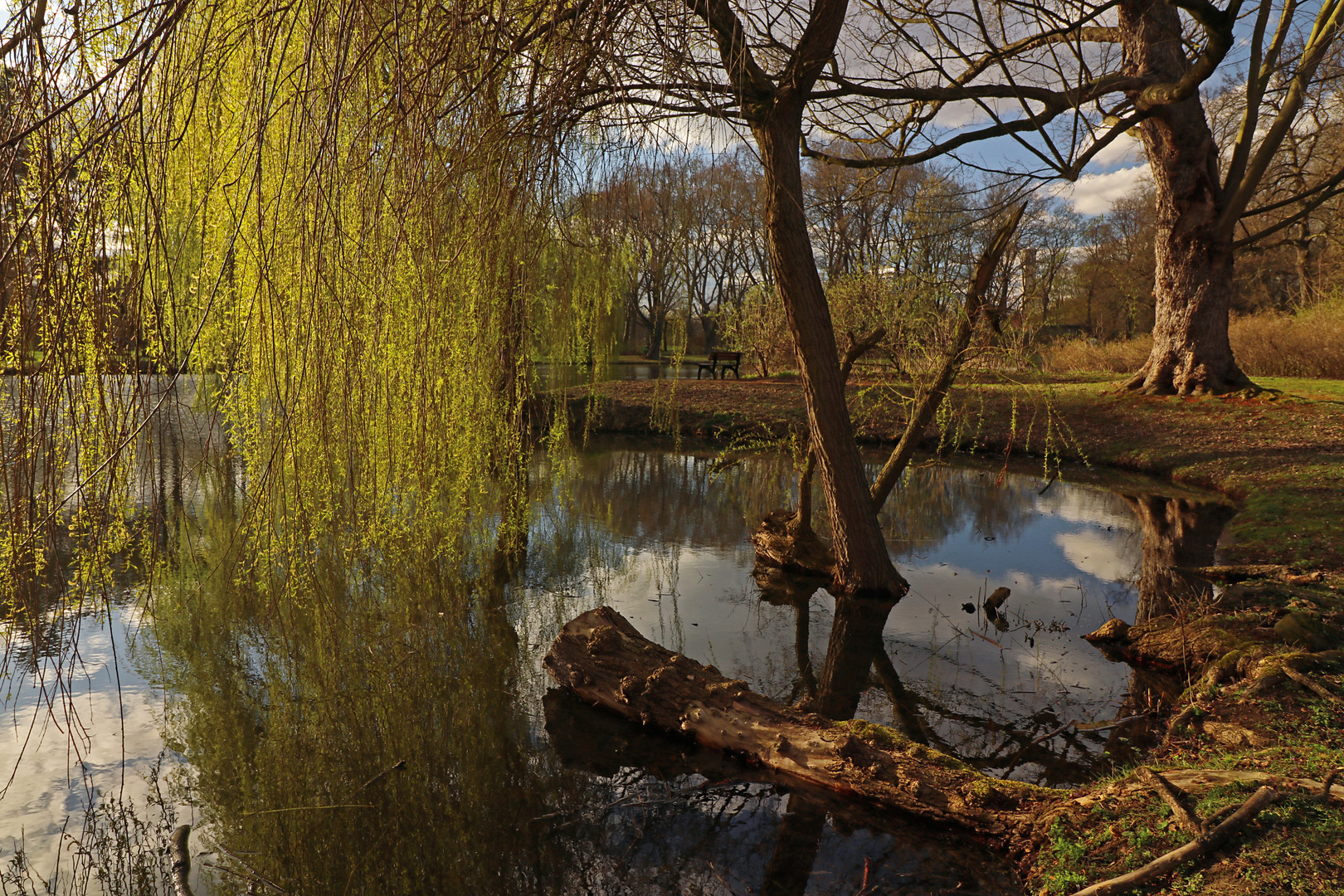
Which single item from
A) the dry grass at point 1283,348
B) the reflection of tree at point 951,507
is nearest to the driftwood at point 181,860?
the reflection of tree at point 951,507

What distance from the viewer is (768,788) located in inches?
128

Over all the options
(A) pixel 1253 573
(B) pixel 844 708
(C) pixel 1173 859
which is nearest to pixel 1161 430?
(A) pixel 1253 573

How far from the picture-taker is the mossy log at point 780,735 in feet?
9.52

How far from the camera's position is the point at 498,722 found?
3803 mm

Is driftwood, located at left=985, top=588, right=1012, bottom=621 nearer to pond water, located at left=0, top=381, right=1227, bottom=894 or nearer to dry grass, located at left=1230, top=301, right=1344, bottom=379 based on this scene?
pond water, located at left=0, top=381, right=1227, bottom=894

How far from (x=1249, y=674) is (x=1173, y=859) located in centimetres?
195

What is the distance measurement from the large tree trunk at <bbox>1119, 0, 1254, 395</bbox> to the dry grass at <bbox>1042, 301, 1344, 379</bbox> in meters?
4.21

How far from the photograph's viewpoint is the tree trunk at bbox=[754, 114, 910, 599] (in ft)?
14.4

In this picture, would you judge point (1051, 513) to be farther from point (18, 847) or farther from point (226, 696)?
point (18, 847)

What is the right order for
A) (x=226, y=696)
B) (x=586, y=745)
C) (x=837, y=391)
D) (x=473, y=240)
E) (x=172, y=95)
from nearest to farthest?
1. (x=172, y=95)
2. (x=473, y=240)
3. (x=586, y=745)
4. (x=226, y=696)
5. (x=837, y=391)

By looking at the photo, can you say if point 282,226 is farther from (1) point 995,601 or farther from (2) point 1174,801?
(1) point 995,601

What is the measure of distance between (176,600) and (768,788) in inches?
176

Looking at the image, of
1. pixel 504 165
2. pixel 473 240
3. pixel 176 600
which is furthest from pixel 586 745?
pixel 176 600

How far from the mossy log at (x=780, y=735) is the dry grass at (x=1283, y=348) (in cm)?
1511
